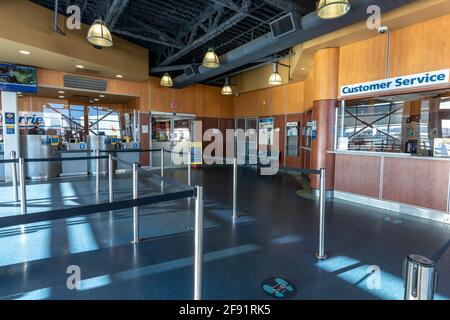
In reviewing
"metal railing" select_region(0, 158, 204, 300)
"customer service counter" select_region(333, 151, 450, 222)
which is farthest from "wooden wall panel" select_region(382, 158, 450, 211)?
"metal railing" select_region(0, 158, 204, 300)

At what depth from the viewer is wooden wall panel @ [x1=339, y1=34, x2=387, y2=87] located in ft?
15.3

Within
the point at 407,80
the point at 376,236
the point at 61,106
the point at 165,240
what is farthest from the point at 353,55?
the point at 61,106

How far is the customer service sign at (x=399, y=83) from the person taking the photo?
3910mm

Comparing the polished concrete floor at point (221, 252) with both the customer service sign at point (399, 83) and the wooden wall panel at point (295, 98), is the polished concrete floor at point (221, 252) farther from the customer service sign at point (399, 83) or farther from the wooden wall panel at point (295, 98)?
the wooden wall panel at point (295, 98)

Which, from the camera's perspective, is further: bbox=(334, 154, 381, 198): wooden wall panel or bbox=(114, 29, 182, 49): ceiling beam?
bbox=(114, 29, 182, 49): ceiling beam

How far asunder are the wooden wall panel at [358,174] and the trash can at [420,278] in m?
4.20

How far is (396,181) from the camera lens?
4.56 meters

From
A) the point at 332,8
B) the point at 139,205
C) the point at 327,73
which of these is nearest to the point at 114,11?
the point at 332,8

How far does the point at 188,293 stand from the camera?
2088 millimetres

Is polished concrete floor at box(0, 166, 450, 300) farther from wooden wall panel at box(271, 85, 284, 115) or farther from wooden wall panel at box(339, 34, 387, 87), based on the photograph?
wooden wall panel at box(271, 85, 284, 115)

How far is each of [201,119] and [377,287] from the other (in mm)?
9129

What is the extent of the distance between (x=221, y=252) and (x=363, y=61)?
4.54 meters

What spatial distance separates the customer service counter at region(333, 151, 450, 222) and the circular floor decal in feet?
11.0

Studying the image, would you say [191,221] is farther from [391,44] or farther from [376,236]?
[391,44]
